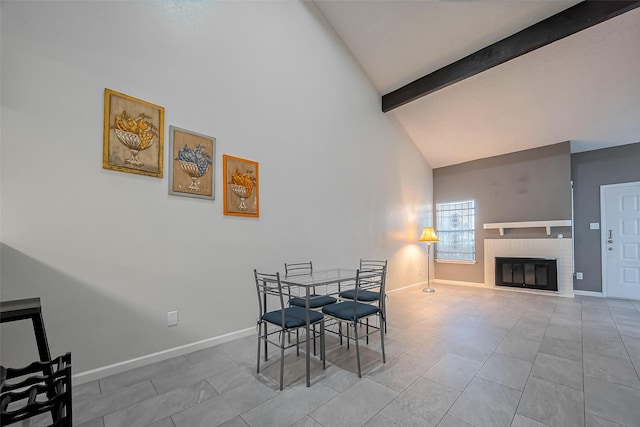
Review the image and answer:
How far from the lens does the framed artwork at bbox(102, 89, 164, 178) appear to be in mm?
2256

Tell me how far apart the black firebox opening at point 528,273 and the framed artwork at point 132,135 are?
619 cm

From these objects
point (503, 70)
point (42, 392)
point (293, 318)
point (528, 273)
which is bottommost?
point (528, 273)

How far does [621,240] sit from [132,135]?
7415mm

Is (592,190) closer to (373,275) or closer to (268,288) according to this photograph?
(373,275)

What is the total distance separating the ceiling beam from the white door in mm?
3238

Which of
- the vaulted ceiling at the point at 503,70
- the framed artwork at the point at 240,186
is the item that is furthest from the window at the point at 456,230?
the framed artwork at the point at 240,186

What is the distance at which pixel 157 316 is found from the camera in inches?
96.7

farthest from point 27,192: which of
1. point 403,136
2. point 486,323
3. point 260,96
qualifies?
point 403,136

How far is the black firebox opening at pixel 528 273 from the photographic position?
16.4 ft

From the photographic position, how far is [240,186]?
121 inches

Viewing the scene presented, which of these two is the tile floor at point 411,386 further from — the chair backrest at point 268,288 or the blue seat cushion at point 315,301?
the chair backrest at point 268,288

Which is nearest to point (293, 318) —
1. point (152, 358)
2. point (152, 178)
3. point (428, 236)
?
point (152, 358)

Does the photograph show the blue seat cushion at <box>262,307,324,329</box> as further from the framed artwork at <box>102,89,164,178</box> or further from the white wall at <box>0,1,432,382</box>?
the framed artwork at <box>102,89,164,178</box>

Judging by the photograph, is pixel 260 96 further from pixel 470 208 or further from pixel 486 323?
pixel 470 208
